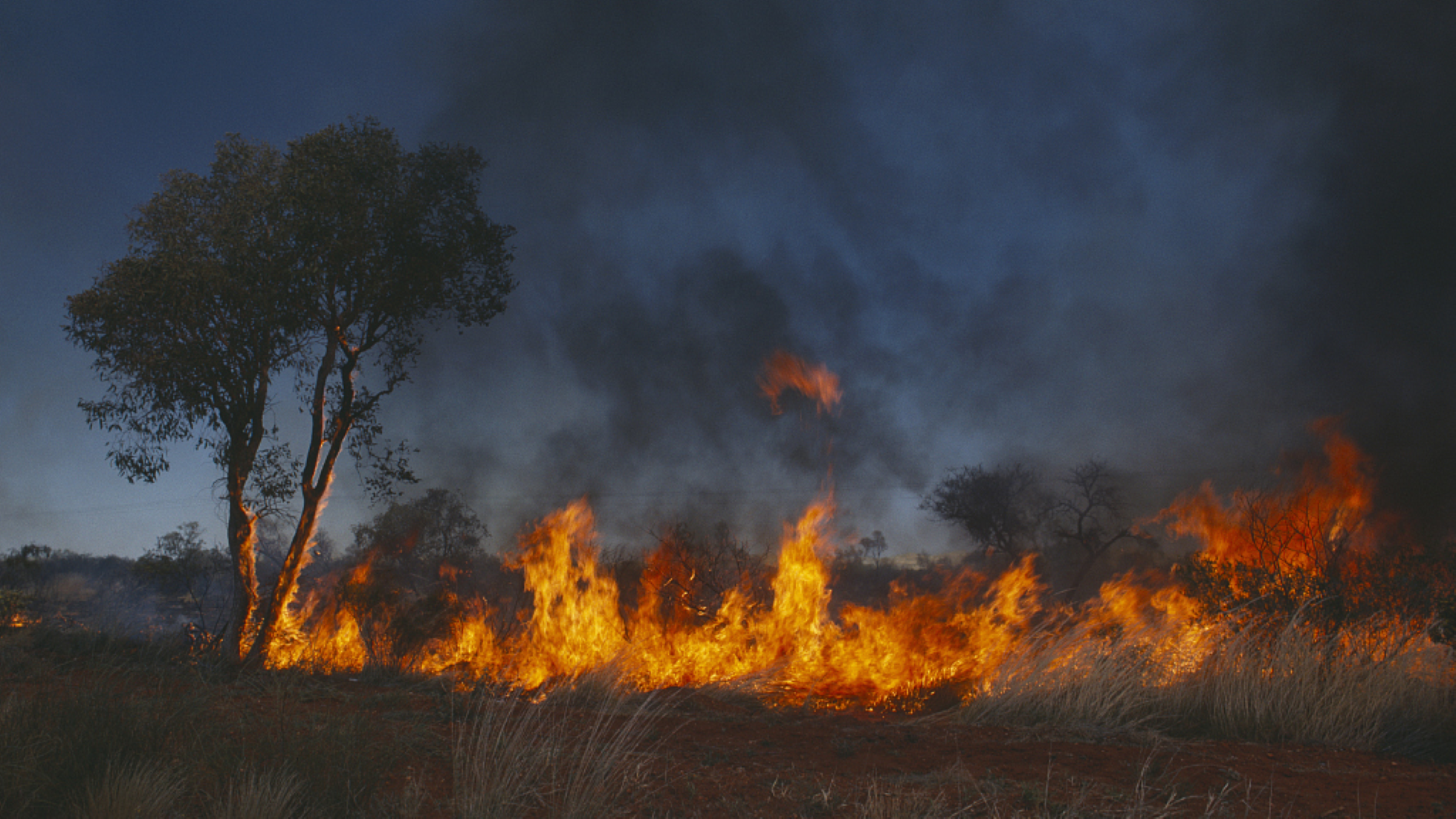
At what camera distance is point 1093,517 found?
26.5 m

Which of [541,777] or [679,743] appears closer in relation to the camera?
[541,777]

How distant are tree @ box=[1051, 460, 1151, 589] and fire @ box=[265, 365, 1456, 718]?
11.4 meters

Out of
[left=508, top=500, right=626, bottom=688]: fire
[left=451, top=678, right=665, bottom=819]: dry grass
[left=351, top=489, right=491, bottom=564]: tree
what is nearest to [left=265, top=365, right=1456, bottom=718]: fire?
[left=508, top=500, right=626, bottom=688]: fire

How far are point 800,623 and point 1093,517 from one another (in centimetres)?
1855

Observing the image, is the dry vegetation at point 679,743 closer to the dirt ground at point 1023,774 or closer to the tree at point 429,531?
the dirt ground at point 1023,774

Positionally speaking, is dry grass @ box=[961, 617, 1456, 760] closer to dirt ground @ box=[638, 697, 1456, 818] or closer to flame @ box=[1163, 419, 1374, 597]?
dirt ground @ box=[638, 697, 1456, 818]

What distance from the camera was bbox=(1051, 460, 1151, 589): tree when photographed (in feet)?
85.0

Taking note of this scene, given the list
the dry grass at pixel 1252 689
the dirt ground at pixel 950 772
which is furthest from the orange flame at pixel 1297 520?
the dirt ground at pixel 950 772

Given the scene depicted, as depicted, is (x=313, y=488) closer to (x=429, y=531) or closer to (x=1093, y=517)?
(x=429, y=531)

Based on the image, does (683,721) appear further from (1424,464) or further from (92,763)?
(1424,464)

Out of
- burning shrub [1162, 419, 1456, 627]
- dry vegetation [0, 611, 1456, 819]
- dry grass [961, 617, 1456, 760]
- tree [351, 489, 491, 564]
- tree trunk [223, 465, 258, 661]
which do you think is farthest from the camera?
tree [351, 489, 491, 564]

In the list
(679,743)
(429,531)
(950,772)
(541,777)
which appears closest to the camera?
(541,777)

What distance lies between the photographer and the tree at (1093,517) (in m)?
25.9

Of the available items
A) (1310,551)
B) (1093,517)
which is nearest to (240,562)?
(1310,551)
